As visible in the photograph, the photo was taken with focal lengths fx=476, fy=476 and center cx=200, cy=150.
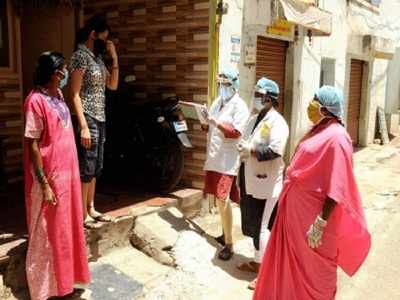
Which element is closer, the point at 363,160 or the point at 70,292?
the point at 70,292

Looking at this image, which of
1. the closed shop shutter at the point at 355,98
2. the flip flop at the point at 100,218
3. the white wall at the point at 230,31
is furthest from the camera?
the closed shop shutter at the point at 355,98

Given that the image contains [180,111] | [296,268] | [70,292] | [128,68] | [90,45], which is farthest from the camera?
[128,68]

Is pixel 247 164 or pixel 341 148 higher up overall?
pixel 341 148

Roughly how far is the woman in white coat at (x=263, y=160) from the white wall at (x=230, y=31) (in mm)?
1828

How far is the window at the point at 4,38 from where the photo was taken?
5.71m

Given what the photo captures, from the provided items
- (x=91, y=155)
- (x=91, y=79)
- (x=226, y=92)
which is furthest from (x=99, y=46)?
(x=226, y=92)

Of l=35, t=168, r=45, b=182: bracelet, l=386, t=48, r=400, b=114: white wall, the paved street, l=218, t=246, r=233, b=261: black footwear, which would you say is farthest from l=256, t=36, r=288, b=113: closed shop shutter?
l=386, t=48, r=400, b=114: white wall

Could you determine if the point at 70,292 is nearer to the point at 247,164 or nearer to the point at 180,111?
the point at 247,164

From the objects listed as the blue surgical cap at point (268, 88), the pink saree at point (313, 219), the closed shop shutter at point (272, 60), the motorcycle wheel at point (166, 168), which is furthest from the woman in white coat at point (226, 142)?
Answer: the closed shop shutter at point (272, 60)

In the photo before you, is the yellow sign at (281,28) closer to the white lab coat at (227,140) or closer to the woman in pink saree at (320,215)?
the white lab coat at (227,140)

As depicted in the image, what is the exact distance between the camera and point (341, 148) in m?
3.10

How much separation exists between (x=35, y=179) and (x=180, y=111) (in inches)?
98.2

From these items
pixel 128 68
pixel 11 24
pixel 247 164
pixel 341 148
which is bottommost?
pixel 247 164

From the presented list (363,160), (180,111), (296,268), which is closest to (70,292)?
(296,268)
